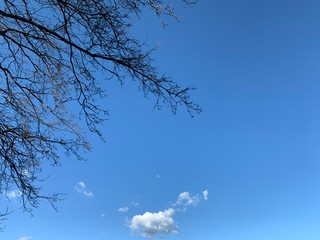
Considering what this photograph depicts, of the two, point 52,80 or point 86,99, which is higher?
point 52,80

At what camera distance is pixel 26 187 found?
517 cm

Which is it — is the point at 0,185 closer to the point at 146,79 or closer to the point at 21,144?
the point at 21,144

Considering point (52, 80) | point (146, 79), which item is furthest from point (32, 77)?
point (146, 79)

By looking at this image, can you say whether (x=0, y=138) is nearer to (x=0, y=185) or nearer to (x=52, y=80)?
(x=0, y=185)

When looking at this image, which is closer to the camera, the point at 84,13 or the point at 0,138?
the point at 84,13

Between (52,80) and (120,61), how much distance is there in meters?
1.27

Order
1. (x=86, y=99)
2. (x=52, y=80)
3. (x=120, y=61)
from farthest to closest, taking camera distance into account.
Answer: (x=52, y=80), (x=86, y=99), (x=120, y=61)

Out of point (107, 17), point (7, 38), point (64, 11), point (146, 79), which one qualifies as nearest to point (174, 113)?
point (146, 79)

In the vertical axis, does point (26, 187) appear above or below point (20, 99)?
below

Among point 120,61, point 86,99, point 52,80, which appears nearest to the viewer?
point 120,61

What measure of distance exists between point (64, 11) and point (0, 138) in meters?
1.89

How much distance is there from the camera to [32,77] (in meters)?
5.15

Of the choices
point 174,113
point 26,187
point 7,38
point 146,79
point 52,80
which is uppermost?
point 7,38

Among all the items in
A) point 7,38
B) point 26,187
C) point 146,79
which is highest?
point 7,38
